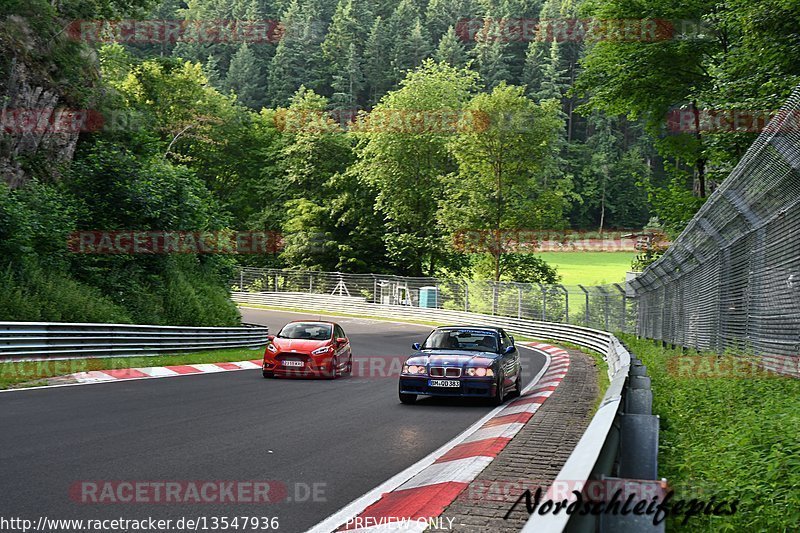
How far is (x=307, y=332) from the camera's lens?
68.1 feet

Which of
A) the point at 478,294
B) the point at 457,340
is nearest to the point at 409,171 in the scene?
the point at 478,294

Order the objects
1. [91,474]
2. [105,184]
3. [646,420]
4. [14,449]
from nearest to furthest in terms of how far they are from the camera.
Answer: [646,420] < [91,474] < [14,449] < [105,184]

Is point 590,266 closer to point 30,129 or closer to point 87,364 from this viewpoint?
point 30,129

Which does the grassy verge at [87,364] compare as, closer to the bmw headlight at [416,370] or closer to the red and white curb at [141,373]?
the red and white curb at [141,373]

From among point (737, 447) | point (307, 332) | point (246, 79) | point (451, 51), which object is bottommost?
point (737, 447)

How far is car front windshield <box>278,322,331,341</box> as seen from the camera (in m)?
20.4

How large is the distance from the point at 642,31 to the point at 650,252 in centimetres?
1322

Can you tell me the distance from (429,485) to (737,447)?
2529 millimetres

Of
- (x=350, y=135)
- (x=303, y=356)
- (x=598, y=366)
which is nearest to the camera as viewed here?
(x=303, y=356)

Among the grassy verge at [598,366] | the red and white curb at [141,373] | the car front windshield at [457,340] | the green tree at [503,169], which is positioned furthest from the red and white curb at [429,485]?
the green tree at [503,169]

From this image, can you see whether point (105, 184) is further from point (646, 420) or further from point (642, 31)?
point (646, 420)

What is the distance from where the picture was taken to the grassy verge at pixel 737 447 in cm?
562

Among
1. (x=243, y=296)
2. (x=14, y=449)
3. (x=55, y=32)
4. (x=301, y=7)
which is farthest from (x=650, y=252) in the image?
(x=301, y=7)

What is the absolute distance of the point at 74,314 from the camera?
23016mm
